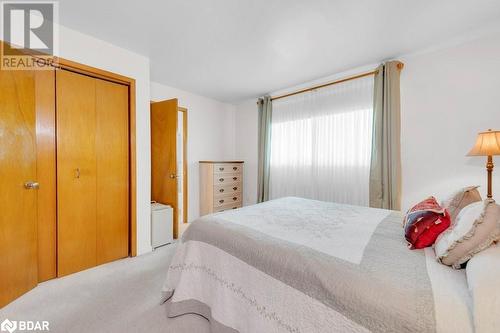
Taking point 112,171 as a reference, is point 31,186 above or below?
below

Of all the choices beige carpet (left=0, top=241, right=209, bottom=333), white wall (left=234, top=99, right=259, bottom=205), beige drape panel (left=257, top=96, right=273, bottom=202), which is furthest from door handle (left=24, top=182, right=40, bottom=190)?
white wall (left=234, top=99, right=259, bottom=205)

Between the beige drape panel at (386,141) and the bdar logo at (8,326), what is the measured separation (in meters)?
3.63

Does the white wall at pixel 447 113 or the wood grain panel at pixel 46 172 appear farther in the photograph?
the white wall at pixel 447 113

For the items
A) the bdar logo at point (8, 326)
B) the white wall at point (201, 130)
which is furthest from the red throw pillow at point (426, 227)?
the white wall at point (201, 130)

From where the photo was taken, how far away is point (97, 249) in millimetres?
2400

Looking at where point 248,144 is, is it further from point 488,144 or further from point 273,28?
point 488,144

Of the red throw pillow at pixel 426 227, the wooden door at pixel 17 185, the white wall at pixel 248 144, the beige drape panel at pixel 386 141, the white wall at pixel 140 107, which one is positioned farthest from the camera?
the white wall at pixel 248 144

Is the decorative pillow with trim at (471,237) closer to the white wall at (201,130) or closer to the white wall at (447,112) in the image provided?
the white wall at (447,112)

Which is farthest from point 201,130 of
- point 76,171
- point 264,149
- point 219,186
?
point 76,171

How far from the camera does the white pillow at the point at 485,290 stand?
0.67 meters

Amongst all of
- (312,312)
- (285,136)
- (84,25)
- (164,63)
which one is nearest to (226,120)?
(285,136)

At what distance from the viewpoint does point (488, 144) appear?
1843 millimetres

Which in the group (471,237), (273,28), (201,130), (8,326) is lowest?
(8,326)

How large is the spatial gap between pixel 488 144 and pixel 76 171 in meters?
3.98
